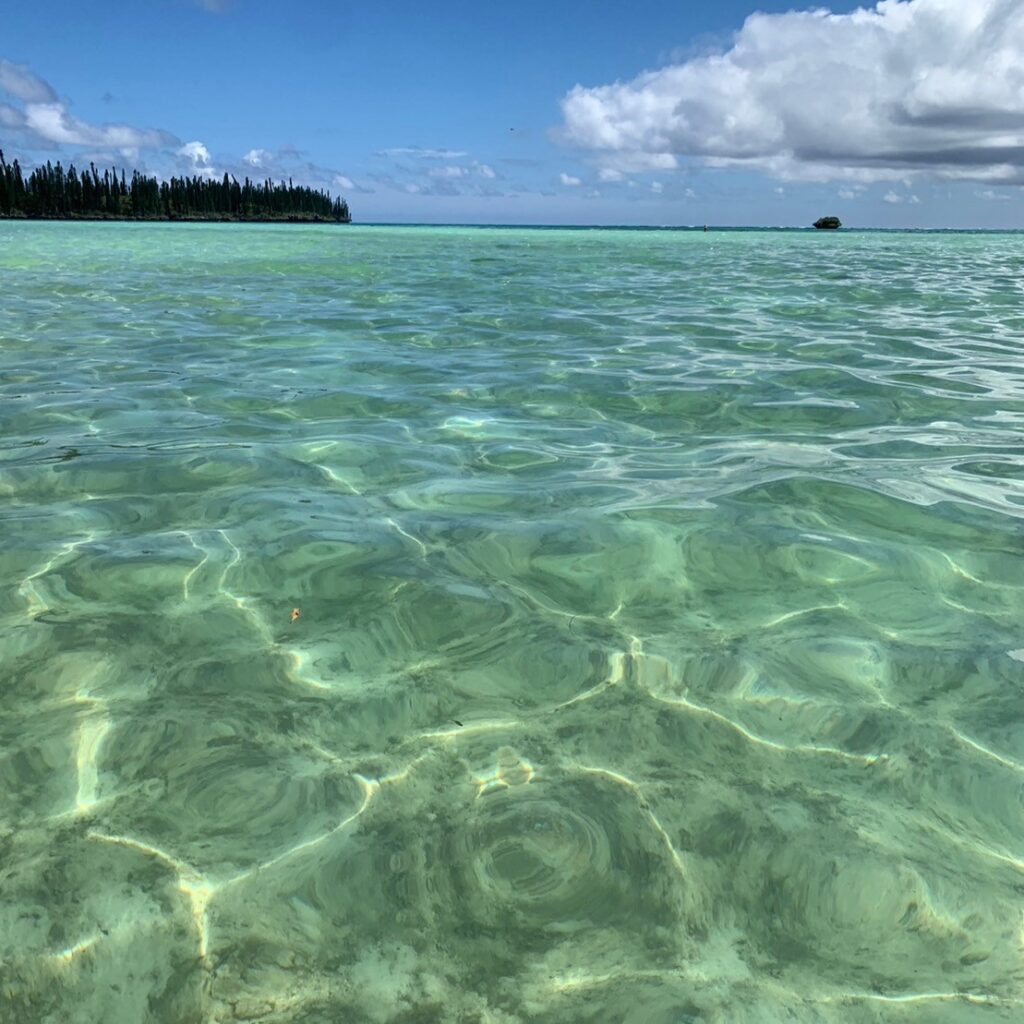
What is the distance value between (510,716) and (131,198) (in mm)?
137681

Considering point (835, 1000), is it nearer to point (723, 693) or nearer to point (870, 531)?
point (723, 693)

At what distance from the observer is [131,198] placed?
12006cm

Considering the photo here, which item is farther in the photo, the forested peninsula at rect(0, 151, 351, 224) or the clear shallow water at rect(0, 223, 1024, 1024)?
the forested peninsula at rect(0, 151, 351, 224)

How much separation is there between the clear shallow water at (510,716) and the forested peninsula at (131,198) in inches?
4651

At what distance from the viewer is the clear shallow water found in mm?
1798

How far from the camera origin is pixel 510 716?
2660 mm

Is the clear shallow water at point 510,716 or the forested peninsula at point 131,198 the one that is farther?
the forested peninsula at point 131,198

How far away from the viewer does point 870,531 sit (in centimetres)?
408

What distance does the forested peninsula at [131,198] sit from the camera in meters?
105

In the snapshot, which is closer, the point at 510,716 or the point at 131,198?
the point at 510,716

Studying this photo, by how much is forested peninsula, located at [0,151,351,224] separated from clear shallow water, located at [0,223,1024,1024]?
118129 mm

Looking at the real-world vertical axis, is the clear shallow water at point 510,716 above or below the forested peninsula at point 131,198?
below

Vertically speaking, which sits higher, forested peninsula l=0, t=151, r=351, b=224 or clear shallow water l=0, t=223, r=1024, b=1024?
forested peninsula l=0, t=151, r=351, b=224

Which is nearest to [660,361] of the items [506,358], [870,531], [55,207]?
[506,358]
